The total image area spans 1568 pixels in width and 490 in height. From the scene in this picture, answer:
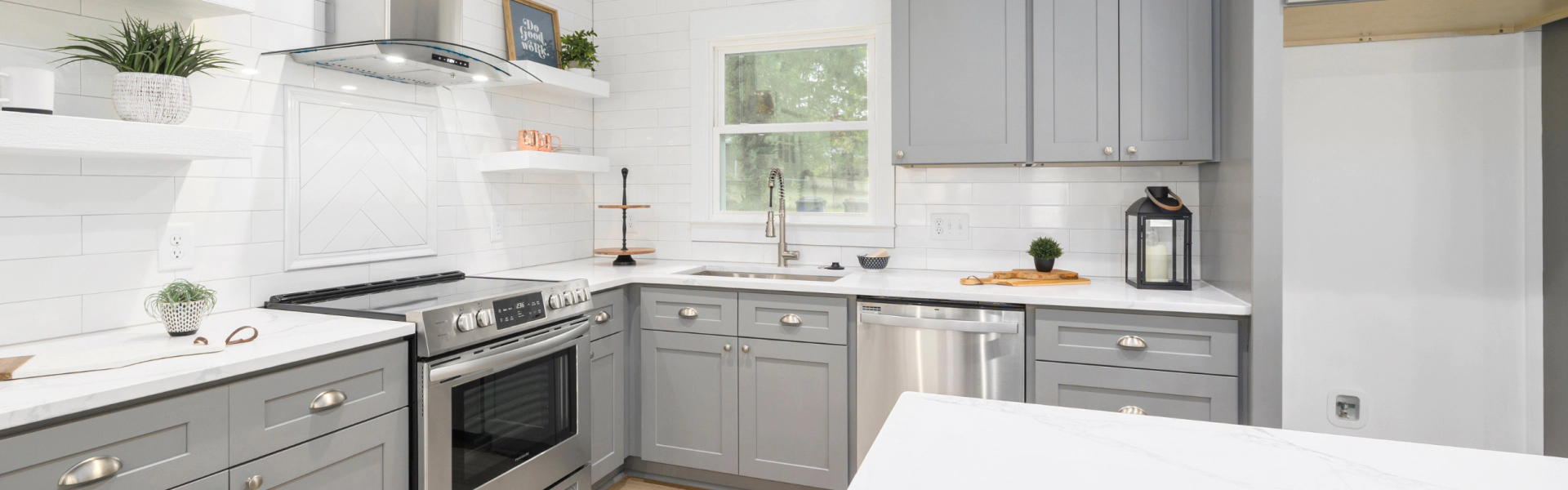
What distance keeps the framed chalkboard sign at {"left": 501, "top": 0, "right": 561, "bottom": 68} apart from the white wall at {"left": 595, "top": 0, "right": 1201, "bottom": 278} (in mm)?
368

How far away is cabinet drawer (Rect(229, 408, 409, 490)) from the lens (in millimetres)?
1592

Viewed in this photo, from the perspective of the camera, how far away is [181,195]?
197 cm

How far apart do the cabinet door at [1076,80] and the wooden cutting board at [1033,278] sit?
433 millimetres

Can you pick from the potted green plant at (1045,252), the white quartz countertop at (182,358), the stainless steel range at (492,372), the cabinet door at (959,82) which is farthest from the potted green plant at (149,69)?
the potted green plant at (1045,252)

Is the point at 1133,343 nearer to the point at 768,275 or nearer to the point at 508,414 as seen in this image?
the point at 768,275

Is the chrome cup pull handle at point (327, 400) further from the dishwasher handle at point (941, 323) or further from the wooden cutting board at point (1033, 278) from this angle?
the wooden cutting board at point (1033, 278)

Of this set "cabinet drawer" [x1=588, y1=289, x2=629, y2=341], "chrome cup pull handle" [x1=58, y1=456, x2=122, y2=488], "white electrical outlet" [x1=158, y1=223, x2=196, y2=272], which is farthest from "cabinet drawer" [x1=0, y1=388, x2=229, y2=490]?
"cabinet drawer" [x1=588, y1=289, x2=629, y2=341]

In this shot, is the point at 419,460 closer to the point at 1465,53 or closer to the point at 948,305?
the point at 948,305

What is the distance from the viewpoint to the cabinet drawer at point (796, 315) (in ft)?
8.80

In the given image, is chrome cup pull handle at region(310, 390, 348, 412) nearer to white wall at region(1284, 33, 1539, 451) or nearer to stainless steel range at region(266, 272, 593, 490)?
stainless steel range at region(266, 272, 593, 490)

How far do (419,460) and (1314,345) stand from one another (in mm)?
2933

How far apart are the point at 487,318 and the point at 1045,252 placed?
197cm

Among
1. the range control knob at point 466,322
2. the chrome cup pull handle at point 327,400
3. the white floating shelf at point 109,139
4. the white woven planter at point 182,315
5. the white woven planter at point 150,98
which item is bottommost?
the chrome cup pull handle at point 327,400

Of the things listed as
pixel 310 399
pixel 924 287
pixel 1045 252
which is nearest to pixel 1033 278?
pixel 1045 252
